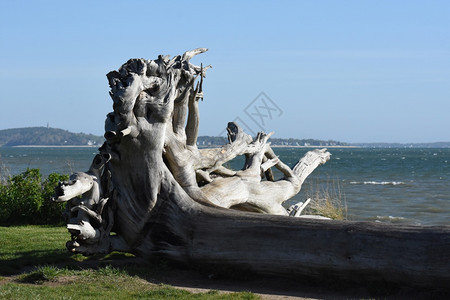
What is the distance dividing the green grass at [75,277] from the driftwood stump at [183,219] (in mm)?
416

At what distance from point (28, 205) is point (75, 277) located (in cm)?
680

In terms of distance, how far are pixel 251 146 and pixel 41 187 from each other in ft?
18.6

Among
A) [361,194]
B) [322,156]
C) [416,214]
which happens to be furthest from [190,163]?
[361,194]

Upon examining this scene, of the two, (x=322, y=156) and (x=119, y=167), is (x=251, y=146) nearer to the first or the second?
(x=322, y=156)

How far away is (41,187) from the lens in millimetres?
14828

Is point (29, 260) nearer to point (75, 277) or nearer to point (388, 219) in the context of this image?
point (75, 277)

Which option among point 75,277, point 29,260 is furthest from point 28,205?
point 75,277

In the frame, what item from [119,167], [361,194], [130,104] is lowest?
[361,194]

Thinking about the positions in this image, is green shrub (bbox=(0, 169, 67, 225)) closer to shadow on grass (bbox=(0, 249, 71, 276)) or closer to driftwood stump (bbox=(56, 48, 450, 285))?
shadow on grass (bbox=(0, 249, 71, 276))

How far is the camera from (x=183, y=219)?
8711mm

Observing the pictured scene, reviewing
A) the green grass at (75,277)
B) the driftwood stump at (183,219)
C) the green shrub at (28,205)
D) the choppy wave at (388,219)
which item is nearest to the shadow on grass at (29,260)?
the green grass at (75,277)

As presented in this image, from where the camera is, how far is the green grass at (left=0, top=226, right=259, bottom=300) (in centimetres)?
728

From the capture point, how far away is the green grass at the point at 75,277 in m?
7.28

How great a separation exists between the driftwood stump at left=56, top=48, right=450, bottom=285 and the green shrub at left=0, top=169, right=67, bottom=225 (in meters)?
5.60
